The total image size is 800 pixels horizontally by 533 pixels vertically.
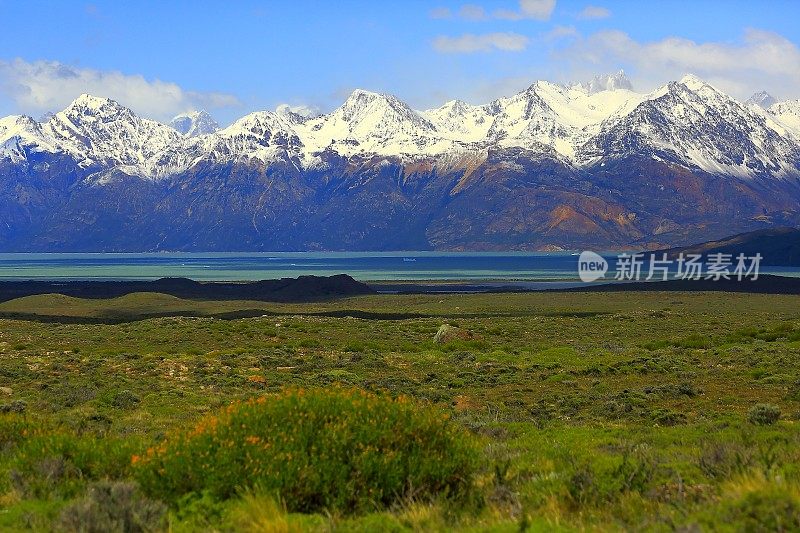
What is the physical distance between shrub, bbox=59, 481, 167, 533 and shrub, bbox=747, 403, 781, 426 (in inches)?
617

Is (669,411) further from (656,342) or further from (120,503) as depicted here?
(656,342)

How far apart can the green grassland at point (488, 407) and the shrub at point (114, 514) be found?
0.23 feet

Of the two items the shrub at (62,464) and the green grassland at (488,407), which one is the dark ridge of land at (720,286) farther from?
the shrub at (62,464)

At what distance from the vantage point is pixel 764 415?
71.4 feet

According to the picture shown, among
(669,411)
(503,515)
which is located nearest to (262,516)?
(503,515)

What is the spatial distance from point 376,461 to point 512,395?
65.3 feet

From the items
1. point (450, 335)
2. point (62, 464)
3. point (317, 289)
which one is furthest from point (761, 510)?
point (317, 289)

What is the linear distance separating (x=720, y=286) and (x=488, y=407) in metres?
102

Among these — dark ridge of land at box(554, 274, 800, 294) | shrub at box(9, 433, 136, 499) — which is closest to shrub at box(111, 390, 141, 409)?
shrub at box(9, 433, 136, 499)

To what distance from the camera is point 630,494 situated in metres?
11.3

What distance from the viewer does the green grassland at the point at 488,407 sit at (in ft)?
34.4

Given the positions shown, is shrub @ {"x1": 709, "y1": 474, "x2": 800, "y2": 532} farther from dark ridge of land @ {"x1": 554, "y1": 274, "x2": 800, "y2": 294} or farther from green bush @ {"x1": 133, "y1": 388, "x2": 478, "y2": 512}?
dark ridge of land @ {"x1": 554, "y1": 274, "x2": 800, "y2": 294}

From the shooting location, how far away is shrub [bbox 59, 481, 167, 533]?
10.0 meters

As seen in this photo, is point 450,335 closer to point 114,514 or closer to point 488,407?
point 488,407
